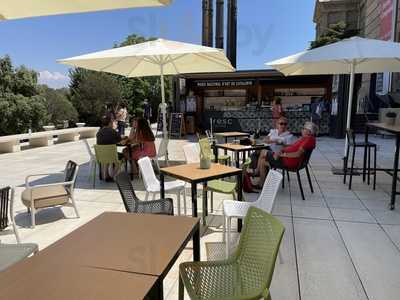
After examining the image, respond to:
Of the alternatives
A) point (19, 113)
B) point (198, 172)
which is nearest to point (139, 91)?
point (19, 113)

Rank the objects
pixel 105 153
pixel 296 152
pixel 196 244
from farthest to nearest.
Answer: pixel 105 153 → pixel 296 152 → pixel 196 244

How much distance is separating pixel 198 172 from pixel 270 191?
2.81 feet

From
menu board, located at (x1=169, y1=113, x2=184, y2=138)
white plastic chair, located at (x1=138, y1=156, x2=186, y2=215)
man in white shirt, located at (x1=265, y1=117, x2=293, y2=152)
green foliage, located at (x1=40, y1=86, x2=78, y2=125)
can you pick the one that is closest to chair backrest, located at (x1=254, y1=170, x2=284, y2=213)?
white plastic chair, located at (x1=138, y1=156, x2=186, y2=215)

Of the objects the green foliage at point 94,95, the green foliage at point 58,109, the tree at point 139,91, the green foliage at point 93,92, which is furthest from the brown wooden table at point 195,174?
the tree at point 139,91

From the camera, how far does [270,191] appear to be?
2.83 meters

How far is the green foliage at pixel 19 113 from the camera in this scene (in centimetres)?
1794

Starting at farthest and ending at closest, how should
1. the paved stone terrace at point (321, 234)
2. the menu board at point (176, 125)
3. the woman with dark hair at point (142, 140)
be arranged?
1. the menu board at point (176, 125)
2. the woman with dark hair at point (142, 140)
3. the paved stone terrace at point (321, 234)

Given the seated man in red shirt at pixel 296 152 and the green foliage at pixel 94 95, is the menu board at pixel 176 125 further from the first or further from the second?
the green foliage at pixel 94 95

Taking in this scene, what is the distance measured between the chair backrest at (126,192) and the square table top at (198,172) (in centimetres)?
52

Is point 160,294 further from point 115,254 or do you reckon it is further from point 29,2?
point 29,2

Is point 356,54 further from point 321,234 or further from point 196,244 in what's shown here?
point 196,244

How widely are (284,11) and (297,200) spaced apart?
268 cm

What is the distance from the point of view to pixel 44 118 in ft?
64.0

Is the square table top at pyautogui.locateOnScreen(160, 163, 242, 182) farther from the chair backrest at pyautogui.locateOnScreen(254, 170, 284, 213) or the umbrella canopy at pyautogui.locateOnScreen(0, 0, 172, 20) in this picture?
the umbrella canopy at pyautogui.locateOnScreen(0, 0, 172, 20)
